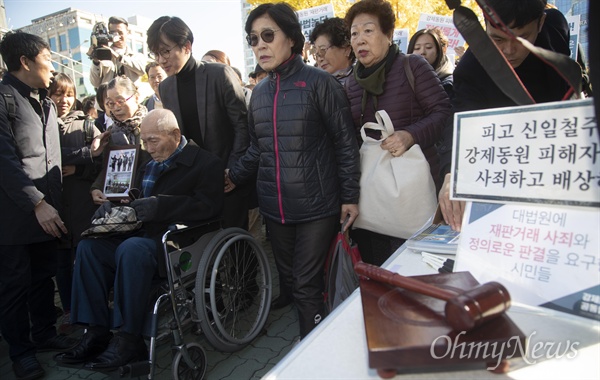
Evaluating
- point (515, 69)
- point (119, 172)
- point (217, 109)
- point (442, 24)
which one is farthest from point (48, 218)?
point (442, 24)

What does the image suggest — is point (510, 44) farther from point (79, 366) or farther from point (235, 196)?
point (79, 366)

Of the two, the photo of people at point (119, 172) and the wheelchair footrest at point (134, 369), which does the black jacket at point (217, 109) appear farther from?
the wheelchair footrest at point (134, 369)

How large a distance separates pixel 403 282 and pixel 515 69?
108 centimetres

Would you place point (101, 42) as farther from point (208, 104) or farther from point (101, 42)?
point (208, 104)

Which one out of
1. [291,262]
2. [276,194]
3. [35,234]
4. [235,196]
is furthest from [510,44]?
[35,234]

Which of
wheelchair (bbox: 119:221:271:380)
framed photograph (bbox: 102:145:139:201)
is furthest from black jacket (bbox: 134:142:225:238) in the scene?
framed photograph (bbox: 102:145:139:201)

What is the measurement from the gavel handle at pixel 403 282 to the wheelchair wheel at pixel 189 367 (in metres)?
1.71

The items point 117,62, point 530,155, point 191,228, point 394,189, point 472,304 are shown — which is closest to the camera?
point 472,304

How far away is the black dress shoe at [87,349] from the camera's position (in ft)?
7.34

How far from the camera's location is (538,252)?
85 cm

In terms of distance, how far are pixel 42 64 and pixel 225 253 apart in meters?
1.93

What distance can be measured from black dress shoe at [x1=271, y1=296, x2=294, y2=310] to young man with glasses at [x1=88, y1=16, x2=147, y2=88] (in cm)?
341

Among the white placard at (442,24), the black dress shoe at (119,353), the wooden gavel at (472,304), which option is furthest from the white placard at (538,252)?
the white placard at (442,24)

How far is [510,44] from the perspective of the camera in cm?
132
